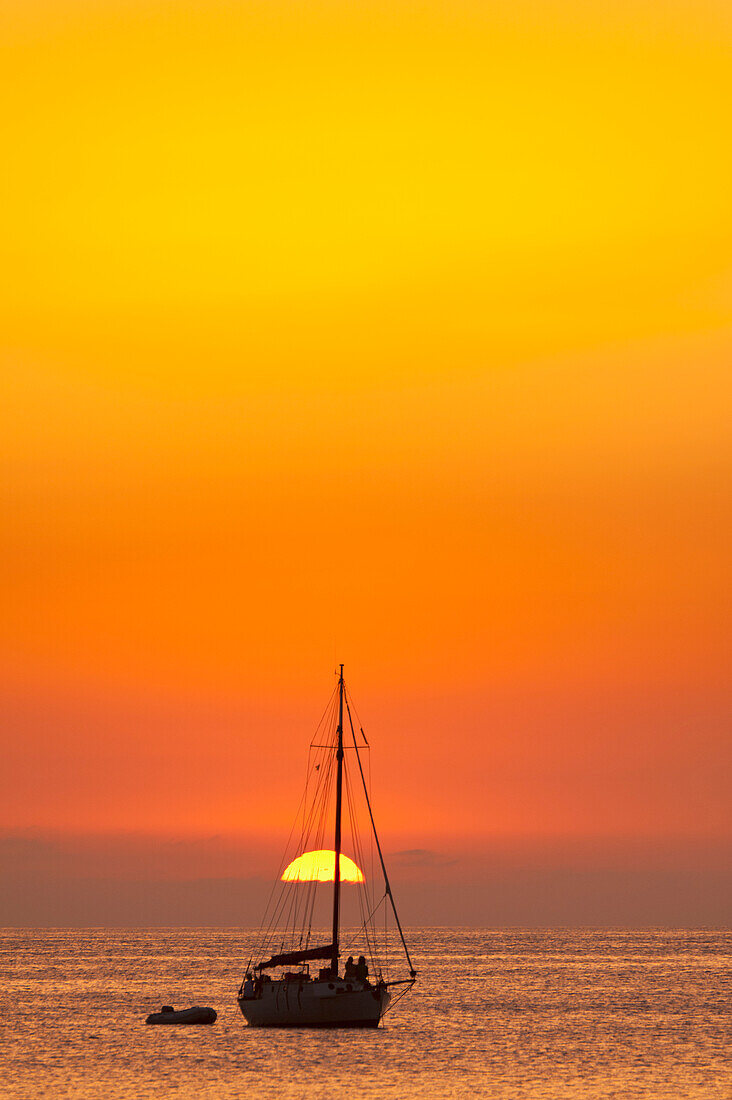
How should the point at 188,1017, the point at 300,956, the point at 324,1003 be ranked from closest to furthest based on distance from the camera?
1. the point at 300,956
2. the point at 324,1003
3. the point at 188,1017

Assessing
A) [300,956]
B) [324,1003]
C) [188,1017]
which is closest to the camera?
[300,956]

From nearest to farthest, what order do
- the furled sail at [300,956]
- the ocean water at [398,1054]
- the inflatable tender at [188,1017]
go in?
1. the ocean water at [398,1054]
2. the furled sail at [300,956]
3. the inflatable tender at [188,1017]

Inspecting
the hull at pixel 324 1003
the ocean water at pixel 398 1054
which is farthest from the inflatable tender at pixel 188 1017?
the hull at pixel 324 1003

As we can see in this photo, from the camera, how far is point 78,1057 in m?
105

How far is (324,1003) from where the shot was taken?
108 m

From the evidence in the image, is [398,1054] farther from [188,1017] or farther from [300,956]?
[188,1017]

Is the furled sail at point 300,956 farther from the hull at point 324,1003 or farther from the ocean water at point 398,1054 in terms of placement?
the ocean water at point 398,1054

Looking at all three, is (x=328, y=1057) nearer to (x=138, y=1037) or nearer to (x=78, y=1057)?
(x=78, y=1057)

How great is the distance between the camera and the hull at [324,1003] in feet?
352

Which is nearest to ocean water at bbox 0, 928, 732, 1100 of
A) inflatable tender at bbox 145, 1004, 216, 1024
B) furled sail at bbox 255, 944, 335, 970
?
inflatable tender at bbox 145, 1004, 216, 1024

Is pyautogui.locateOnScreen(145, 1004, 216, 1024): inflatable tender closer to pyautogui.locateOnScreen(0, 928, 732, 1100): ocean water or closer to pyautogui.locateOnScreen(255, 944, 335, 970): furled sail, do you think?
pyautogui.locateOnScreen(0, 928, 732, 1100): ocean water

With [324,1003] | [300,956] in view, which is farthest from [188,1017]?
[300,956]

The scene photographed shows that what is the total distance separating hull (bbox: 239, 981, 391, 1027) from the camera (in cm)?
10744

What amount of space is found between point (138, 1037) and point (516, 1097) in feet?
156
